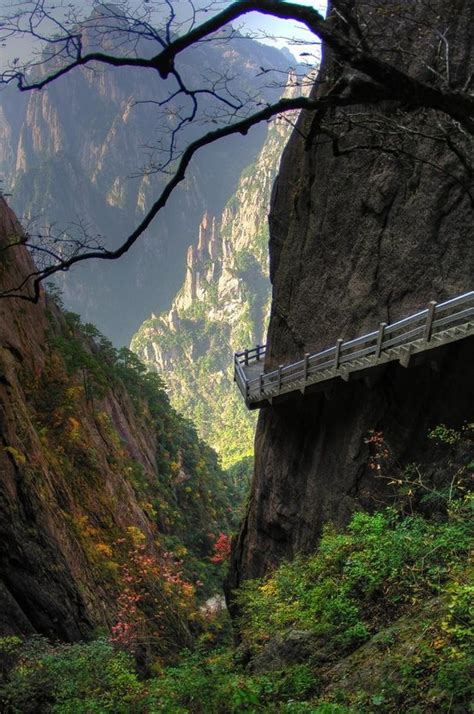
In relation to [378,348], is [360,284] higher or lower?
higher

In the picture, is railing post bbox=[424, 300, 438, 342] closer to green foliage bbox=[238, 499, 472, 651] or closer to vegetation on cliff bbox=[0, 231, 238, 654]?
green foliage bbox=[238, 499, 472, 651]

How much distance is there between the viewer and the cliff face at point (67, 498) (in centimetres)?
1164

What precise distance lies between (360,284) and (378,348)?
257cm

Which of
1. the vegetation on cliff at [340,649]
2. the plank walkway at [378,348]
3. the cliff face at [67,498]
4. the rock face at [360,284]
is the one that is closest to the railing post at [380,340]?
the plank walkway at [378,348]

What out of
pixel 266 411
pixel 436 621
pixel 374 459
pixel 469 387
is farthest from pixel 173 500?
pixel 436 621

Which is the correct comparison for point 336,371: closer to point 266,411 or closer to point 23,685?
point 266,411

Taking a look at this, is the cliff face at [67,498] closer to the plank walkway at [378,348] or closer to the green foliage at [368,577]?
the green foliage at [368,577]

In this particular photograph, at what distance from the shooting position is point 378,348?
936 centimetres

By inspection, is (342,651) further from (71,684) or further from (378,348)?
(378,348)

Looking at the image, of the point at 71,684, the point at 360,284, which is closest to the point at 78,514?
the point at 71,684

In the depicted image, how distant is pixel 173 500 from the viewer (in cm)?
3784

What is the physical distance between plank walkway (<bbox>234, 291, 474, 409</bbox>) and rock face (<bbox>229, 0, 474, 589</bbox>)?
437mm

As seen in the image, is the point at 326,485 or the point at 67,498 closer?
the point at 326,485

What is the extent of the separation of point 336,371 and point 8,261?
529 inches
